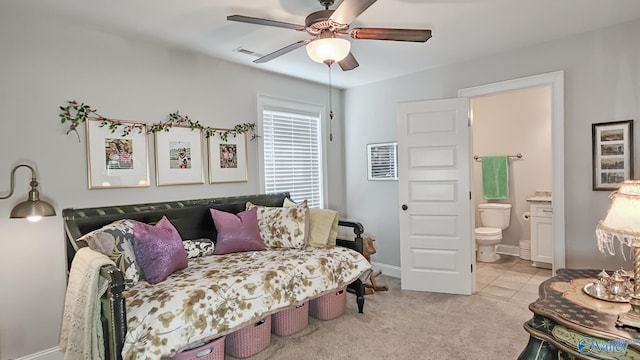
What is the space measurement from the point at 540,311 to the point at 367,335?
149 cm

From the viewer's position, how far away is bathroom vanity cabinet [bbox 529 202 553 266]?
432 centimetres

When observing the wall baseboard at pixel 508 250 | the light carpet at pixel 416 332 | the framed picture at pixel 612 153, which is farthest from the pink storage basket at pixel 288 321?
the wall baseboard at pixel 508 250

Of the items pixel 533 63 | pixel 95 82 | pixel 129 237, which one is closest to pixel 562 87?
pixel 533 63

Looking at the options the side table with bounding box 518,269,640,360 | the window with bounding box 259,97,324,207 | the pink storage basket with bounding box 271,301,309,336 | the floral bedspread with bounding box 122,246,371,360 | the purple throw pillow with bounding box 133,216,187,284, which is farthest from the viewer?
the window with bounding box 259,97,324,207

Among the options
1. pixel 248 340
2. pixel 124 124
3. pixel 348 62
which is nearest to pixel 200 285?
pixel 248 340

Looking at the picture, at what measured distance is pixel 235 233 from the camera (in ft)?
9.84

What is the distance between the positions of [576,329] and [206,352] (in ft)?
6.44

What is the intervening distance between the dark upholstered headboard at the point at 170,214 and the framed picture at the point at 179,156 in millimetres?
214

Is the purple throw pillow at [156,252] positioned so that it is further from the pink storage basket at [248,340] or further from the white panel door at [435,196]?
the white panel door at [435,196]

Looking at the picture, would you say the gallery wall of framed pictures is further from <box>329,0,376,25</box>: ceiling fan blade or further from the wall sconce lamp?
<box>329,0,376,25</box>: ceiling fan blade

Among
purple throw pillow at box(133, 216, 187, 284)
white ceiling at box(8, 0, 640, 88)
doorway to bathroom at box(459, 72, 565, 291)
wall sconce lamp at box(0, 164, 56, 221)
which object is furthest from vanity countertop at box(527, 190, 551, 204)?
wall sconce lamp at box(0, 164, 56, 221)

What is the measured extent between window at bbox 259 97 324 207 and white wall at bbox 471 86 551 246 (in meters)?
2.29

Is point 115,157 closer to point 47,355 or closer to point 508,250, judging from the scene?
point 47,355

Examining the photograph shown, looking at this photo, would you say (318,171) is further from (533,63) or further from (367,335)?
(533,63)
